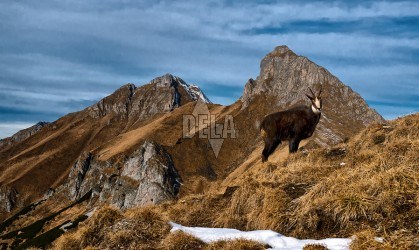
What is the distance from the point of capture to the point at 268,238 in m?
9.24

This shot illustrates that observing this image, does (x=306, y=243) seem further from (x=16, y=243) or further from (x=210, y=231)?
(x=16, y=243)

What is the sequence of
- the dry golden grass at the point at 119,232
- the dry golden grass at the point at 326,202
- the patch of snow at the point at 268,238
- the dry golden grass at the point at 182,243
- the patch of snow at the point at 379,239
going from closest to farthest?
the patch of snow at the point at 379,239 < the patch of snow at the point at 268,238 < the dry golden grass at the point at 326,202 < the dry golden grass at the point at 182,243 < the dry golden grass at the point at 119,232

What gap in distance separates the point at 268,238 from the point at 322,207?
1.62m

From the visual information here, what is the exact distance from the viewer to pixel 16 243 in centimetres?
17712

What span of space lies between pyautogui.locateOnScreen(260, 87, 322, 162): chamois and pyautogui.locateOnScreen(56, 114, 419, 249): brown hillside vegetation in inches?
265

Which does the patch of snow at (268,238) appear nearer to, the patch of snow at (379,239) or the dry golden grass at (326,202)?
the dry golden grass at (326,202)

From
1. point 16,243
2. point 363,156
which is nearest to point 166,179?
point 16,243

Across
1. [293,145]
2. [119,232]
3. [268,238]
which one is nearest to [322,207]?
[268,238]

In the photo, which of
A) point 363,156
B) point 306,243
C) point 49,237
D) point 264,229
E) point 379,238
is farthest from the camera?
point 49,237

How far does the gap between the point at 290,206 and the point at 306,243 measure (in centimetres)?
178

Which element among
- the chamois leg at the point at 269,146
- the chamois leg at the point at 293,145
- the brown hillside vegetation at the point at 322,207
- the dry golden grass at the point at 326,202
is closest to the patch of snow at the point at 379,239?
the brown hillside vegetation at the point at 322,207

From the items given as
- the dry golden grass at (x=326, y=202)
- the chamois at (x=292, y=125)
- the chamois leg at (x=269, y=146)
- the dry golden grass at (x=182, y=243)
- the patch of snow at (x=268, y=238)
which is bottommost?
the dry golden grass at (x=182, y=243)

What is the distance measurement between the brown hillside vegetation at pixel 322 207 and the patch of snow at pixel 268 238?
43cm

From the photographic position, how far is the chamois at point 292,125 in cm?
2120
